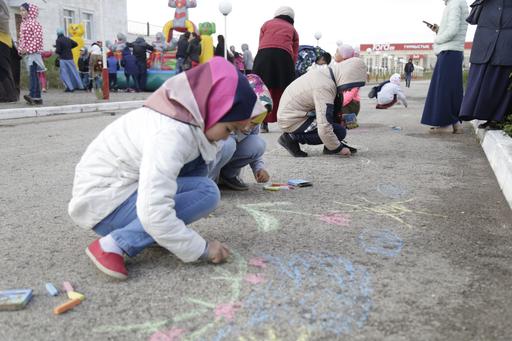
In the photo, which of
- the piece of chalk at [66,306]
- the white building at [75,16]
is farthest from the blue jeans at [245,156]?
the white building at [75,16]

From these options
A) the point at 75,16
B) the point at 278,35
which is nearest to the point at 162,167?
the point at 278,35

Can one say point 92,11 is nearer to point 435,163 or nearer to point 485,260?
point 435,163

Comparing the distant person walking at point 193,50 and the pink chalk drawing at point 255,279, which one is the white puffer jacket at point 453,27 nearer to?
the pink chalk drawing at point 255,279

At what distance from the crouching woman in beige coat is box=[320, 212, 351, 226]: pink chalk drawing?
1556 millimetres

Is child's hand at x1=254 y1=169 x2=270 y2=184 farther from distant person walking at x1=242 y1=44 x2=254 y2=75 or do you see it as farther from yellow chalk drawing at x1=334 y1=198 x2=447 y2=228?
distant person walking at x1=242 y1=44 x2=254 y2=75

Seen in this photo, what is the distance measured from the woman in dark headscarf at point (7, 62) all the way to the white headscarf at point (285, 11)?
4.53 meters

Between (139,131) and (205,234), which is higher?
(139,131)

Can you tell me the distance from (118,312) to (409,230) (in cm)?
153

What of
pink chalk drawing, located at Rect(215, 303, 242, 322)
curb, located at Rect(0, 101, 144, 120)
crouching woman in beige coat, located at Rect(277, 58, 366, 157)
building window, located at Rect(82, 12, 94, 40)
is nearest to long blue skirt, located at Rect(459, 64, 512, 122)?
crouching woman in beige coat, located at Rect(277, 58, 366, 157)

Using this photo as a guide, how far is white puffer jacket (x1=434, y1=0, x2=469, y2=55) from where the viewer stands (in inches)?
230

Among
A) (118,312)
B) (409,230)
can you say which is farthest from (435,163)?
(118,312)

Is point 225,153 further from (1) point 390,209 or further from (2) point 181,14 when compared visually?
(2) point 181,14

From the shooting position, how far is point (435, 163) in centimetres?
443

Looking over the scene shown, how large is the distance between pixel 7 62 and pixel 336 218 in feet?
24.8
